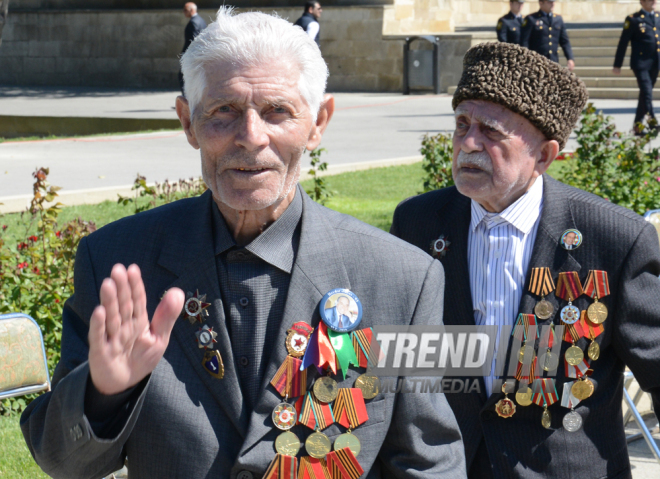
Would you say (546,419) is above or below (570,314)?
below

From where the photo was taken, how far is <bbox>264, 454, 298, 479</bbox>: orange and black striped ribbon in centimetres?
204

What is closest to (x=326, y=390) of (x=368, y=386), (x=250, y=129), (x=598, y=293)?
(x=368, y=386)

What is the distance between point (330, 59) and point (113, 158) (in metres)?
15.3

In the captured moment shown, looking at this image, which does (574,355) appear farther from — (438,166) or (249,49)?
(438,166)

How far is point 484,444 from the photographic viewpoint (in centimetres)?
285

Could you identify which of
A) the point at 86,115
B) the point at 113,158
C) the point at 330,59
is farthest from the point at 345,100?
the point at 113,158

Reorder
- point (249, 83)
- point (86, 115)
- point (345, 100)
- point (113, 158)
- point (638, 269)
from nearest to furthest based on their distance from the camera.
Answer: point (249, 83) → point (638, 269) → point (113, 158) → point (86, 115) → point (345, 100)

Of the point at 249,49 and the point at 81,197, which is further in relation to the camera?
the point at 81,197

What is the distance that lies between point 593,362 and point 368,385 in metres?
1.05

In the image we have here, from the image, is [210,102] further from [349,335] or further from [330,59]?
[330,59]

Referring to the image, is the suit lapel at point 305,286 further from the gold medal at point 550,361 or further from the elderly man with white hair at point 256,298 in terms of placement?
the gold medal at point 550,361

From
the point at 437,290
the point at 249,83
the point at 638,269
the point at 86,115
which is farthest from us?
the point at 86,115

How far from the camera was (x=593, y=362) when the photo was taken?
2.86 meters

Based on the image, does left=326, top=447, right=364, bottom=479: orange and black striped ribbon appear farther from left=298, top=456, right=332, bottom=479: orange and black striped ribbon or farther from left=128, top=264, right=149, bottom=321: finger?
left=128, top=264, right=149, bottom=321: finger
